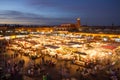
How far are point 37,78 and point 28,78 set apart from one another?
65cm

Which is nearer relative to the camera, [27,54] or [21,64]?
[21,64]

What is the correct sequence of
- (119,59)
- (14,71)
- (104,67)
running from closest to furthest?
(14,71) < (104,67) < (119,59)

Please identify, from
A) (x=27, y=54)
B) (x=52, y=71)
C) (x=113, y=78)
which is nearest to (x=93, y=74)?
(x=113, y=78)

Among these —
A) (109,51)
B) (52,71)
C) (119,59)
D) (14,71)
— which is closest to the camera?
(14,71)

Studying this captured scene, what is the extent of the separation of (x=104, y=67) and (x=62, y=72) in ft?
13.4

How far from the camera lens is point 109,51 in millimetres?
23469

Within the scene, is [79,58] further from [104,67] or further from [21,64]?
[21,64]

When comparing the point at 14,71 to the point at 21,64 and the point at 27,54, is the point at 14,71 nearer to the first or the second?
the point at 21,64

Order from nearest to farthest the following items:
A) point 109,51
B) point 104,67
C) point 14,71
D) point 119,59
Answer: point 14,71 < point 104,67 < point 119,59 < point 109,51

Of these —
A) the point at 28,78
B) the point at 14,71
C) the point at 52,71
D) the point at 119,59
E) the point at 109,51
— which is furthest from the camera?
the point at 109,51

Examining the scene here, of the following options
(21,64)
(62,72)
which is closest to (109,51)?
(62,72)

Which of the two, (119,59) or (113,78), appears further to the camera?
(119,59)

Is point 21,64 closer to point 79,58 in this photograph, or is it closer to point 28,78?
point 28,78

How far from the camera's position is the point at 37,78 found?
49.6ft
